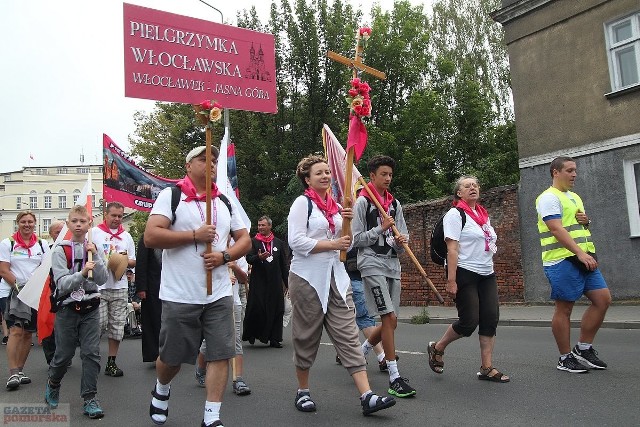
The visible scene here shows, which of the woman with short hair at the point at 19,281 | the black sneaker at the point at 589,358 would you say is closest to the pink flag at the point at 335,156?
the black sneaker at the point at 589,358

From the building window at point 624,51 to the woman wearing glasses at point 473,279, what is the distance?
31.5 ft

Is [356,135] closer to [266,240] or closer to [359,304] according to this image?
[359,304]

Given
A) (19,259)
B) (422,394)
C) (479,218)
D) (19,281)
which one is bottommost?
(422,394)

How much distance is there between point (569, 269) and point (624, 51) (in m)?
9.76

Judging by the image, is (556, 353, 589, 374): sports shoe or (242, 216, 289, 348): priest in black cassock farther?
(242, 216, 289, 348): priest in black cassock

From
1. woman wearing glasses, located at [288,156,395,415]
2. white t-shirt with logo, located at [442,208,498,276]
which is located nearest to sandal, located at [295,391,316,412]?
woman wearing glasses, located at [288,156,395,415]

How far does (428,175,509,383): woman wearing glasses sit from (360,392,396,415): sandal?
5.10 feet

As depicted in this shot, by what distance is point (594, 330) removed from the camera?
595 cm

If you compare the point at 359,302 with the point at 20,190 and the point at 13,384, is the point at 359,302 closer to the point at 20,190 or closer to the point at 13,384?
the point at 13,384

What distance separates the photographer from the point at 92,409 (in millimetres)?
5203

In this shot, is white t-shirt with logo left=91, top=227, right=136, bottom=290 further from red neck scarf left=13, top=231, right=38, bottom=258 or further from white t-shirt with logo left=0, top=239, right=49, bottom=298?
red neck scarf left=13, top=231, right=38, bottom=258

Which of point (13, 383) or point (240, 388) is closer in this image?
point (240, 388)

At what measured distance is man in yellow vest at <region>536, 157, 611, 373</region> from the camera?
592 cm

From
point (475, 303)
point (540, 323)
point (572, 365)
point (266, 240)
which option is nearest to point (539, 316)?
point (540, 323)
